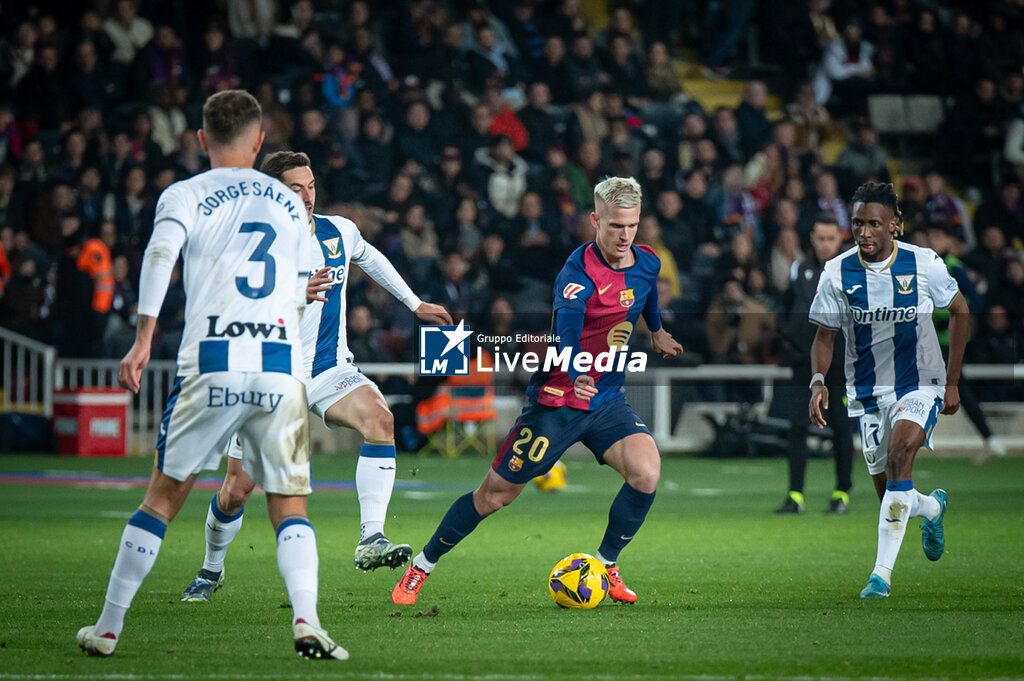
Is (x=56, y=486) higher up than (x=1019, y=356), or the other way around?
(x=1019, y=356)

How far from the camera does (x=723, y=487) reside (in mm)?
14758

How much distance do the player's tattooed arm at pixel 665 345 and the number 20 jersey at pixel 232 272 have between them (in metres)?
2.36

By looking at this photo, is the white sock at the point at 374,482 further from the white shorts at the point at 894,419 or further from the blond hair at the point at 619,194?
the white shorts at the point at 894,419

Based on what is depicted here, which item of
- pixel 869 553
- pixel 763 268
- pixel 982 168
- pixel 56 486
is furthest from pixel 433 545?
pixel 982 168

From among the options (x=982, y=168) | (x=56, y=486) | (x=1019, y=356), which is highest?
(x=982, y=168)

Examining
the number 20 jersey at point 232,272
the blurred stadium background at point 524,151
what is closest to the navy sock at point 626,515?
the number 20 jersey at point 232,272

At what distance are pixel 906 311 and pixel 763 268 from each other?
464 inches

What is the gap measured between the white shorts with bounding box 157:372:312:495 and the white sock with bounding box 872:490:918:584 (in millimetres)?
3468

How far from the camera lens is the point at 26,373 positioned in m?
17.5

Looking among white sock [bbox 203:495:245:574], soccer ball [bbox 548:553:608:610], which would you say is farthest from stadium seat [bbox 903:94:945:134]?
white sock [bbox 203:495:245:574]

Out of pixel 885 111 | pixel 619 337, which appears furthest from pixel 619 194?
pixel 885 111

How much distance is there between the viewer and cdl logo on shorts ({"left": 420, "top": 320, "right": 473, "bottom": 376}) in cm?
993

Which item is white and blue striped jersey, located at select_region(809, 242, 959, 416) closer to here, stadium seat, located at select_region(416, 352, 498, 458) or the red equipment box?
stadium seat, located at select_region(416, 352, 498, 458)

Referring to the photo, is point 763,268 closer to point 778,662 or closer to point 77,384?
point 77,384
